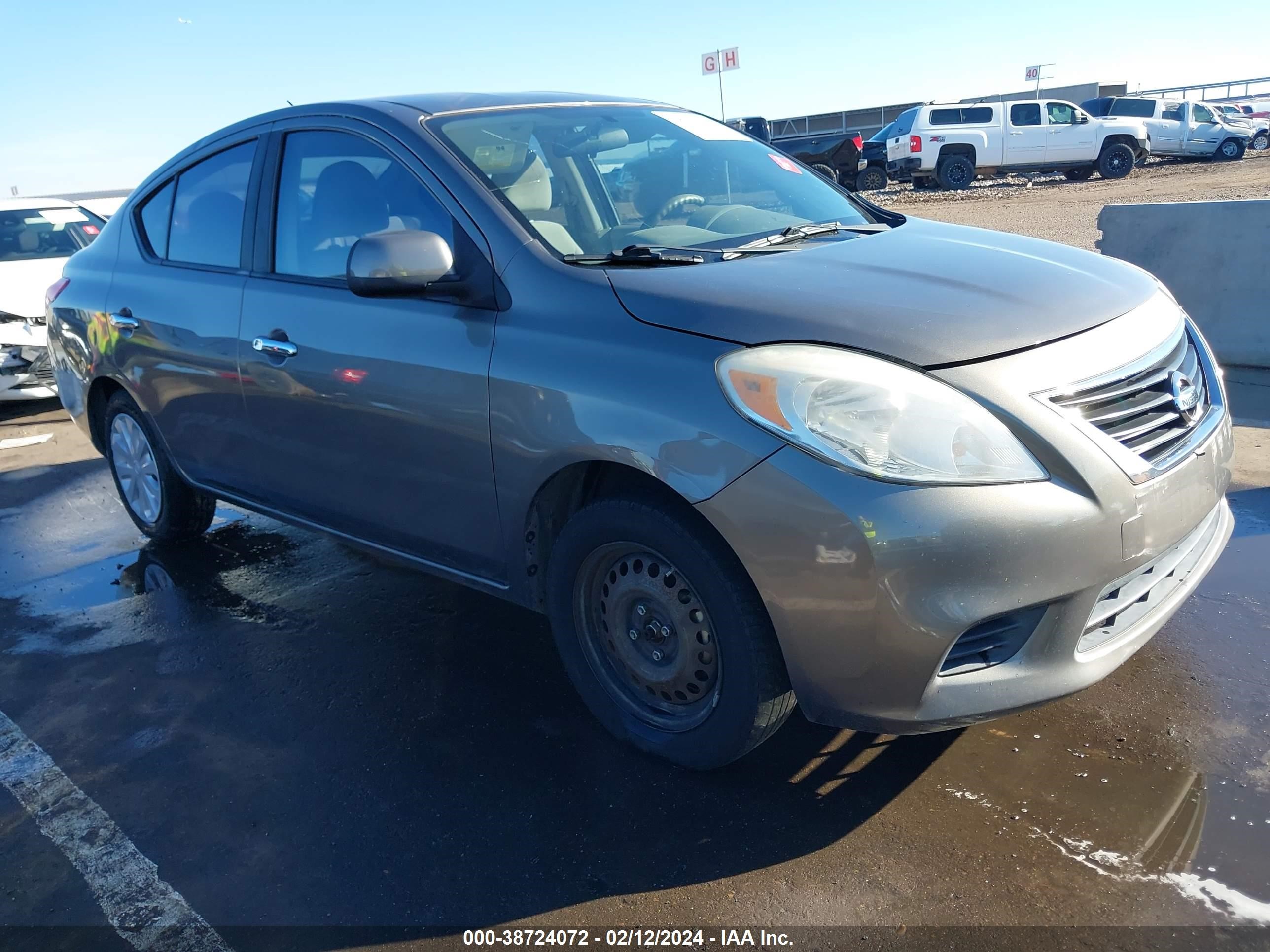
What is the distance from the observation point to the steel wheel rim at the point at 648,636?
256cm

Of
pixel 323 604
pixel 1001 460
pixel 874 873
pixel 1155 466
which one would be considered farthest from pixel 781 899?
pixel 323 604

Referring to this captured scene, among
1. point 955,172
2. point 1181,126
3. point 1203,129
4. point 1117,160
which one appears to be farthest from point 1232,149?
point 955,172

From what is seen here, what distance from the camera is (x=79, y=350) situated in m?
4.74

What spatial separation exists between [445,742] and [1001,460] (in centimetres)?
179

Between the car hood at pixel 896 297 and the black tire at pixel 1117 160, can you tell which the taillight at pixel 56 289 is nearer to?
the car hood at pixel 896 297

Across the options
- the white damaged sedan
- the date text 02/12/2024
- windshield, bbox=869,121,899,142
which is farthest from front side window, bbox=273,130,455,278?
windshield, bbox=869,121,899,142

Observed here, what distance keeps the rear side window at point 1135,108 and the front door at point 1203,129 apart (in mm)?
1014

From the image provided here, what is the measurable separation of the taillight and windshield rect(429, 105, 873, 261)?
2.55 metres

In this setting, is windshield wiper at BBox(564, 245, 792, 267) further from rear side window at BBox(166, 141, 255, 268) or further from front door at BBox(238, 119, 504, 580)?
rear side window at BBox(166, 141, 255, 268)

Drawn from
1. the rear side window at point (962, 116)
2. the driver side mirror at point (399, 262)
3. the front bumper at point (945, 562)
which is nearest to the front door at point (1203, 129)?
the rear side window at point (962, 116)

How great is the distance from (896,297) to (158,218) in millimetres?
3288

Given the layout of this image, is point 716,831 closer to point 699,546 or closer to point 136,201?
point 699,546

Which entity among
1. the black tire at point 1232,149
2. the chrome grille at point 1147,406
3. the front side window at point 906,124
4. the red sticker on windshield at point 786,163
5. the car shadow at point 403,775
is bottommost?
the car shadow at point 403,775

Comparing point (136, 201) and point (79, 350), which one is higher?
point (136, 201)
